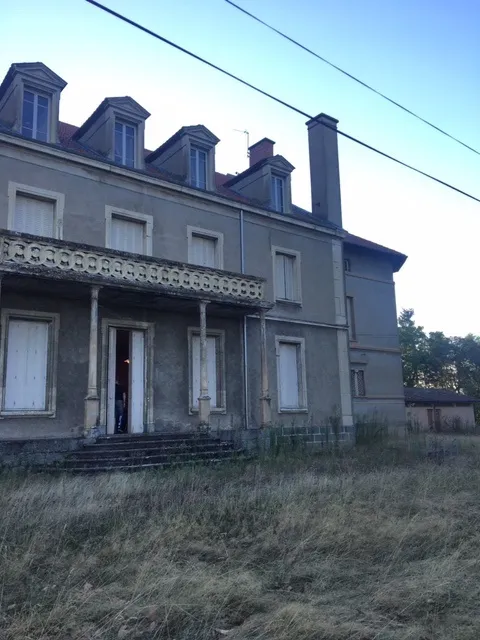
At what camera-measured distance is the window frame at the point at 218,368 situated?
1678 centimetres

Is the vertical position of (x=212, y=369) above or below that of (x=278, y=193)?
below

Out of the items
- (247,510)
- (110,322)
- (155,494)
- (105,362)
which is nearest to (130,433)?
(105,362)

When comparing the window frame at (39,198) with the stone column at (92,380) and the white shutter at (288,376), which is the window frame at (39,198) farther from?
the white shutter at (288,376)

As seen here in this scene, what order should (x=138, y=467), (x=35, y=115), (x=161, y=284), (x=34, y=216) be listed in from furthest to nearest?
1. (x=35, y=115)
2. (x=161, y=284)
3. (x=34, y=216)
4. (x=138, y=467)

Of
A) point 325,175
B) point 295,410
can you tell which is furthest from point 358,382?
point 325,175

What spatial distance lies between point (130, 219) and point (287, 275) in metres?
6.40

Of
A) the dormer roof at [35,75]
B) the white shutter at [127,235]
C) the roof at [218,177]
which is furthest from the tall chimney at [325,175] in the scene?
the dormer roof at [35,75]

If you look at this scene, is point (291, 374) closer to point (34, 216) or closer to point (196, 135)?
point (196, 135)

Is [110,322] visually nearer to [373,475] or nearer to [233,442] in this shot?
[233,442]

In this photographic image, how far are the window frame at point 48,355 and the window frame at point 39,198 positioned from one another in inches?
82.1

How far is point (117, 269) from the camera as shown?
14.4 metres

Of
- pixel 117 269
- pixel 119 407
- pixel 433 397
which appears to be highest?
pixel 117 269

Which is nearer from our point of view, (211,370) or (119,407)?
(119,407)

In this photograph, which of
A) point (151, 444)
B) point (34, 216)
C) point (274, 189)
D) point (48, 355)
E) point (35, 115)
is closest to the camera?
point (151, 444)
